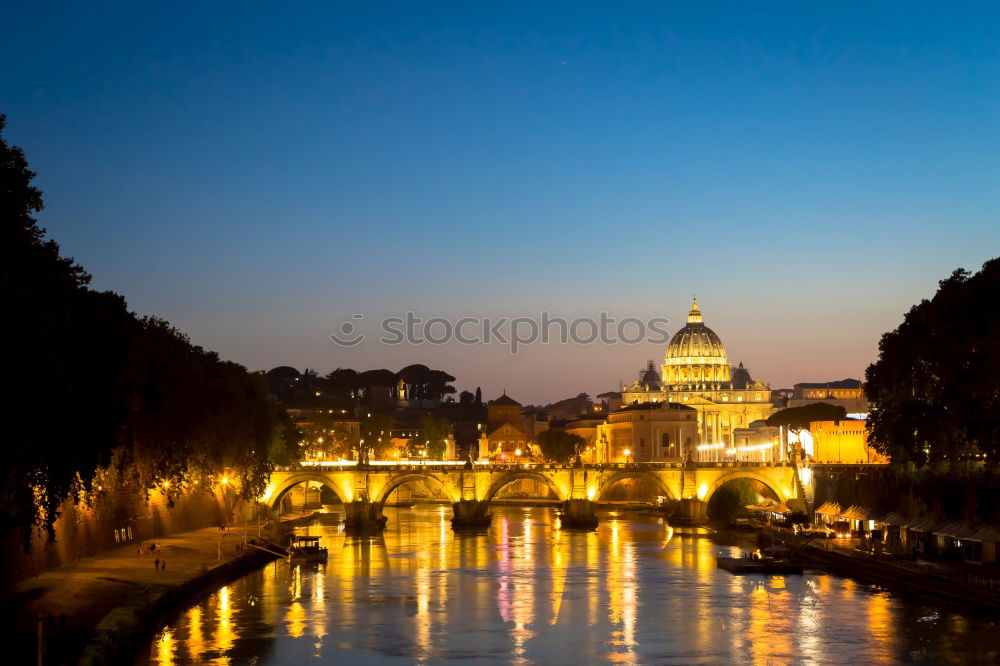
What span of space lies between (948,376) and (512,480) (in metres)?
42.5

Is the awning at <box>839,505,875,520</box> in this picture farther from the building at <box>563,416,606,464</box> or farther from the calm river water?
the building at <box>563,416,606,464</box>

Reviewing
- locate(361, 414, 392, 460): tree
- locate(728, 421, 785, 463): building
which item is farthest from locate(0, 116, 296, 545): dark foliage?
locate(728, 421, 785, 463): building

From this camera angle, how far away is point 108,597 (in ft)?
131

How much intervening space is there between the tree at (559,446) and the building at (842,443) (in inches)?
2214

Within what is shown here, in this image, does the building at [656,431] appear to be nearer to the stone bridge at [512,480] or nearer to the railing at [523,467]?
the railing at [523,467]

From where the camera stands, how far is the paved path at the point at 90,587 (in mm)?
32750

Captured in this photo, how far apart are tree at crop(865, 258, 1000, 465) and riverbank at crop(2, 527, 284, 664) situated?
26465 millimetres

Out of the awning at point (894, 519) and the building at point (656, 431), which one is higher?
the building at point (656, 431)

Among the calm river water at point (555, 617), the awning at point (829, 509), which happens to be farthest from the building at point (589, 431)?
the calm river water at point (555, 617)

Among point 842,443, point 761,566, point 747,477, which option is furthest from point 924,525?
point 747,477

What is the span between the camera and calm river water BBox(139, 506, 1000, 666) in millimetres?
38438

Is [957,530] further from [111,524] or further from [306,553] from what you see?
[111,524]

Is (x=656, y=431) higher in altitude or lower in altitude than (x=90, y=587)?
higher

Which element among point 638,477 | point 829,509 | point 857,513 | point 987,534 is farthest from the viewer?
point 638,477
